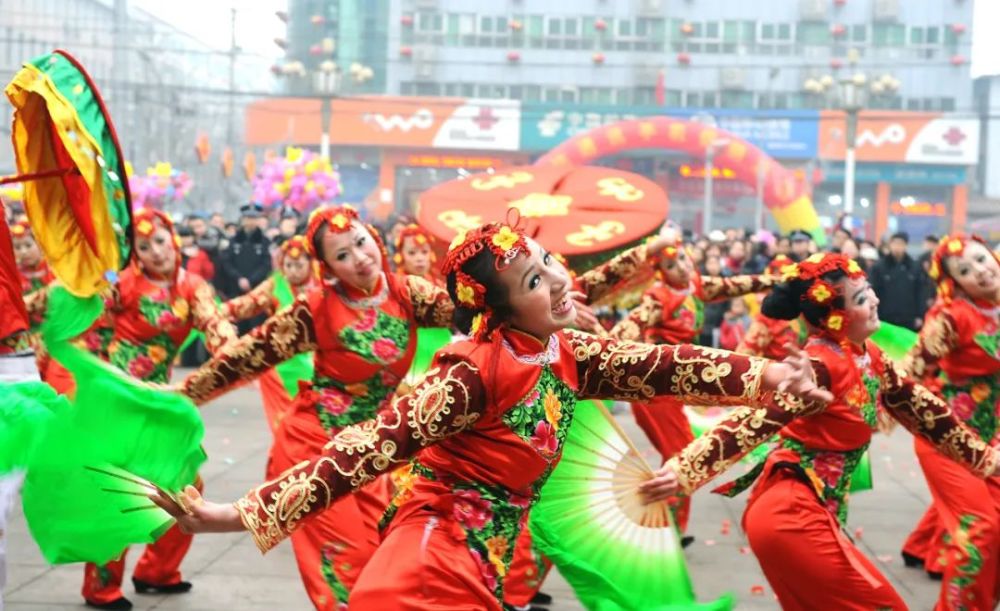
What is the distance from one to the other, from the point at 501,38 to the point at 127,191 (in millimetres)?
39349

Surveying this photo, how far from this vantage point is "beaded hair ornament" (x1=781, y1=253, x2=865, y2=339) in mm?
4367

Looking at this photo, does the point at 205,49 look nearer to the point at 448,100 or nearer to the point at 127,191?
the point at 448,100

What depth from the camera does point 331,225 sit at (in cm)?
493

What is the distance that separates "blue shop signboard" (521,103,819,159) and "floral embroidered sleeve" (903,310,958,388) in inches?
1258

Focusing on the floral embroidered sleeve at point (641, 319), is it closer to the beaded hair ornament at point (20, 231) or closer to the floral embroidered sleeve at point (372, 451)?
the beaded hair ornament at point (20, 231)

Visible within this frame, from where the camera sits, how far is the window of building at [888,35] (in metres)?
42.5

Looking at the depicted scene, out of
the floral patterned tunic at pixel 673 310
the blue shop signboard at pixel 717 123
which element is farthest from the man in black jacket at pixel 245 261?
the blue shop signboard at pixel 717 123

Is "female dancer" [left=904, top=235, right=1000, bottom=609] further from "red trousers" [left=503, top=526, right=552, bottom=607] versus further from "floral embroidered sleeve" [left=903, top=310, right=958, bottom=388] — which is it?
"red trousers" [left=503, top=526, right=552, bottom=607]

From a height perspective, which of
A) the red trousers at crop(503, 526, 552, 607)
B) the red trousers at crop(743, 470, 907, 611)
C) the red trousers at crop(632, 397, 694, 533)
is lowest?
the red trousers at crop(503, 526, 552, 607)

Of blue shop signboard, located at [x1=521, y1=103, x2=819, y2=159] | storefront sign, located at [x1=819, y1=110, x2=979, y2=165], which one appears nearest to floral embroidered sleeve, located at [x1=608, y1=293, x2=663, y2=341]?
blue shop signboard, located at [x1=521, y1=103, x2=819, y2=159]

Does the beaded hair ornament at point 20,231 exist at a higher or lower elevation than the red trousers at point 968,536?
higher

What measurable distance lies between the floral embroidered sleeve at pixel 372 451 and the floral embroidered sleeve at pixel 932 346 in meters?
3.18

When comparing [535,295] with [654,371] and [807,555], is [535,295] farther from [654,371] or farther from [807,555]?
[807,555]

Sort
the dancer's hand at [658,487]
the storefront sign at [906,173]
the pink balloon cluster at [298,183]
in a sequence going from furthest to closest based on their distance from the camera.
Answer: the storefront sign at [906,173]
the pink balloon cluster at [298,183]
the dancer's hand at [658,487]
